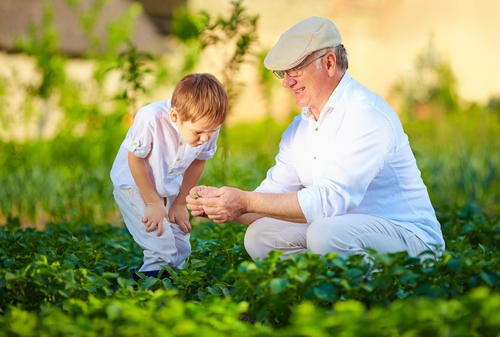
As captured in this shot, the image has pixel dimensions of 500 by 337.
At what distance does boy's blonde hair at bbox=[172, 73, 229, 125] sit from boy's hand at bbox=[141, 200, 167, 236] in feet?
1.42

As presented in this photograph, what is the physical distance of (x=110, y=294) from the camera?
2980mm

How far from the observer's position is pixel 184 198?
3.96 meters

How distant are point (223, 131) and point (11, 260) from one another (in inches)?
79.9

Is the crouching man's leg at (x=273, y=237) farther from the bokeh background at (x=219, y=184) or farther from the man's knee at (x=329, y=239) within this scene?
the man's knee at (x=329, y=239)

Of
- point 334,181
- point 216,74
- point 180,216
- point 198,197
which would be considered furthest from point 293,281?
point 216,74

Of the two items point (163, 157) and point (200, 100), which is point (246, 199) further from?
point (163, 157)

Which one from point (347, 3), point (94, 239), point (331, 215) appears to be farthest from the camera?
point (347, 3)

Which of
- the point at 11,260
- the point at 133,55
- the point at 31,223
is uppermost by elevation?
the point at 133,55

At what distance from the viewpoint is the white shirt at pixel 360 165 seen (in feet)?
10.8

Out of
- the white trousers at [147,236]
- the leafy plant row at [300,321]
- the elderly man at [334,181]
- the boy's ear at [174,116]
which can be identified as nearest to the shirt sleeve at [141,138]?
the boy's ear at [174,116]

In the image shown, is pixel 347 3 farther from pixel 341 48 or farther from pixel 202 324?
pixel 202 324

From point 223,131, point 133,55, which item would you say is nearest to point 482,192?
point 223,131

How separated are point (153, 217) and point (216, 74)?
27.4 feet

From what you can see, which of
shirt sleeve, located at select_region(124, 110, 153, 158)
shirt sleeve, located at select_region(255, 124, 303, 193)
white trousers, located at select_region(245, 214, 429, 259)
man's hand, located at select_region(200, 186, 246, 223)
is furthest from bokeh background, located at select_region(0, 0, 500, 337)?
shirt sleeve, located at select_region(124, 110, 153, 158)
